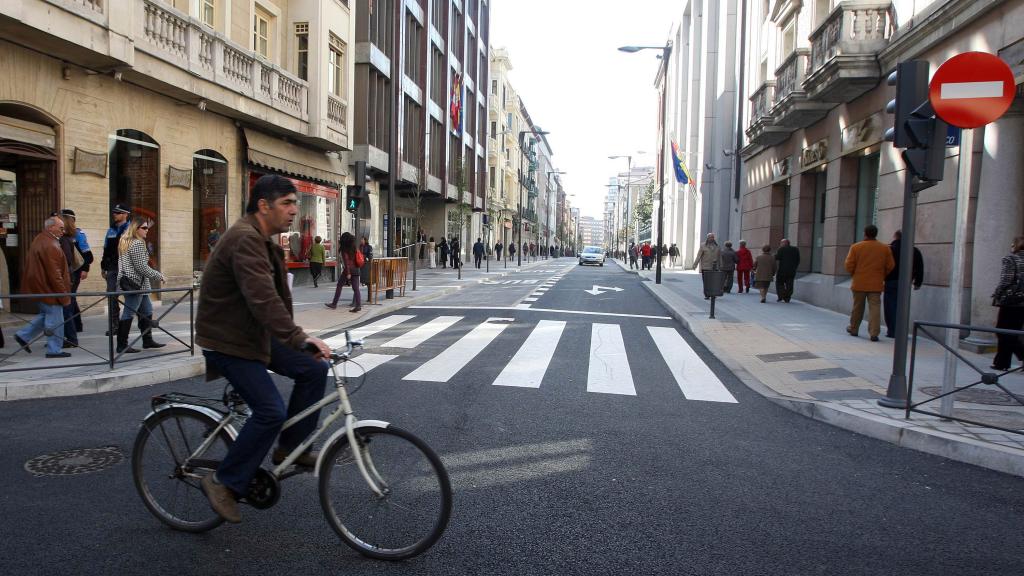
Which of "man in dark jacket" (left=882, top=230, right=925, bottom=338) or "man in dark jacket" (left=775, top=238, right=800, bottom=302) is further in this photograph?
"man in dark jacket" (left=775, top=238, right=800, bottom=302)

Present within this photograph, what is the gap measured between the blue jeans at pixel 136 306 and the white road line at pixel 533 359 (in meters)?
4.49

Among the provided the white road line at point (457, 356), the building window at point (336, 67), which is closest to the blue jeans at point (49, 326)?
the white road line at point (457, 356)

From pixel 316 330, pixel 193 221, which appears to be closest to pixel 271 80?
pixel 193 221

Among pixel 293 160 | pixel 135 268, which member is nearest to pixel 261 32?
pixel 293 160

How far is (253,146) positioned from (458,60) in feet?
85.4

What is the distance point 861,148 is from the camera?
1387cm

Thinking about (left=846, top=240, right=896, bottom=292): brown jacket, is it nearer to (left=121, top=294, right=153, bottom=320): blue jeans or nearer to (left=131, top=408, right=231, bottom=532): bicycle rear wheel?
(left=131, top=408, right=231, bottom=532): bicycle rear wheel

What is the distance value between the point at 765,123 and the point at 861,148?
221 inches

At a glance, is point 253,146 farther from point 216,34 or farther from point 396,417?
point 396,417

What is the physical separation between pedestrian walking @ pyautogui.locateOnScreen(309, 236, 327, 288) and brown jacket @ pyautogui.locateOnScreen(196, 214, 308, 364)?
18413 mm

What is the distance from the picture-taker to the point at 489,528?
3502mm

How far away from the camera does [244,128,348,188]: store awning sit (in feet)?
58.2

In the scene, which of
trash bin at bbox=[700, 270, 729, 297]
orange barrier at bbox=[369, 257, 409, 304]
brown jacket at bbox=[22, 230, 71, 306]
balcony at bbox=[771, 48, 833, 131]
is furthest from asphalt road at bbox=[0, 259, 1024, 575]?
balcony at bbox=[771, 48, 833, 131]

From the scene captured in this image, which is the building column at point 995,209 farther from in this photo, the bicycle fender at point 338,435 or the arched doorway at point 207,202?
the arched doorway at point 207,202
